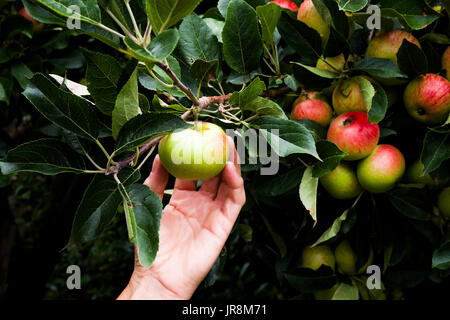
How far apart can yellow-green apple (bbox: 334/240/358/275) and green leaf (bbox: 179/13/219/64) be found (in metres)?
0.67

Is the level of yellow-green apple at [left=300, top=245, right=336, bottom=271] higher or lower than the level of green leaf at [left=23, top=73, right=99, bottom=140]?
lower

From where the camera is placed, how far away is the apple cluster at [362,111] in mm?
796

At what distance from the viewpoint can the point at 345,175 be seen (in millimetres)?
899

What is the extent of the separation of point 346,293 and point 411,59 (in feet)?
2.16

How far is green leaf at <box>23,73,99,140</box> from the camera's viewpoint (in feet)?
1.88

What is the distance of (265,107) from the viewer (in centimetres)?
66

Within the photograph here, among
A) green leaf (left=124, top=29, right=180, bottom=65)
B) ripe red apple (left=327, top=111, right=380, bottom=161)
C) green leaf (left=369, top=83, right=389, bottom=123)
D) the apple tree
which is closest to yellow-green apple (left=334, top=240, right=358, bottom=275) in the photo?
the apple tree

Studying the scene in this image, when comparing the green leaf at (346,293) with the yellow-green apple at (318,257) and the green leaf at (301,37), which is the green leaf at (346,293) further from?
the green leaf at (301,37)

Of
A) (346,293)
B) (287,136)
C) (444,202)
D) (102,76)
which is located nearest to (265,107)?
(287,136)

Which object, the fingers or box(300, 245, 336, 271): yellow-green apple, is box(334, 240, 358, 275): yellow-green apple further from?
the fingers

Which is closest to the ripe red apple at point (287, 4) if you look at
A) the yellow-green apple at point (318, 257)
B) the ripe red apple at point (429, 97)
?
the ripe red apple at point (429, 97)

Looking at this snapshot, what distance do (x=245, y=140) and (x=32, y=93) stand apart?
0.34 m

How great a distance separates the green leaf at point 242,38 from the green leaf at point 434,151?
37cm

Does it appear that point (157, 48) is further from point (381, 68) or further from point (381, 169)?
point (381, 169)
